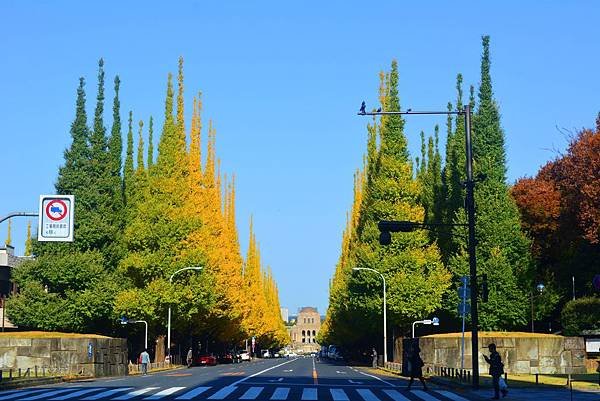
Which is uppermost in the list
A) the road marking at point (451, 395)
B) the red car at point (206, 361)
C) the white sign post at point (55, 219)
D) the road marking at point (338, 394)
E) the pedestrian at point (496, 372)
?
the white sign post at point (55, 219)

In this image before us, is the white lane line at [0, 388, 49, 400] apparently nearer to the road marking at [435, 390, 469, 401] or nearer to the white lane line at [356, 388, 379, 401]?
the white lane line at [356, 388, 379, 401]

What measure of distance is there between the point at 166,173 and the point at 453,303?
21.6 m

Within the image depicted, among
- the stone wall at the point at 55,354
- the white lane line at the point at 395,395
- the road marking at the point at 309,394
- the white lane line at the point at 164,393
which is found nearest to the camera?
the road marking at the point at 309,394

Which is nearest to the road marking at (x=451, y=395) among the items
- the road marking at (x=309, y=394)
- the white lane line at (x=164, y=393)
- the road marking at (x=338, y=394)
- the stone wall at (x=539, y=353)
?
the road marking at (x=338, y=394)

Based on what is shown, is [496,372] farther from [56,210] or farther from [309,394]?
[56,210]

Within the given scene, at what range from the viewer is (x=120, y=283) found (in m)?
56.3

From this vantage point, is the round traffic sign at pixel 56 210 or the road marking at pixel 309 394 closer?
the road marking at pixel 309 394

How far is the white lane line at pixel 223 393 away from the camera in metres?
23.1

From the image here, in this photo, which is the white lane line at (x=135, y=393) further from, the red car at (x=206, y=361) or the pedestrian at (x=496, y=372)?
the red car at (x=206, y=361)

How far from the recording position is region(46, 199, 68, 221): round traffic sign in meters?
29.3

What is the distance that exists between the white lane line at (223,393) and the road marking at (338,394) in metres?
3.10

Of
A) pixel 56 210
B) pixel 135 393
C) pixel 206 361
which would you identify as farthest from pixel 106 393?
pixel 206 361

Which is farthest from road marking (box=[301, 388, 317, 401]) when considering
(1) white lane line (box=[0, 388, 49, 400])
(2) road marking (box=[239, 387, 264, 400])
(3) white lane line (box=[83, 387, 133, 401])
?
(1) white lane line (box=[0, 388, 49, 400])

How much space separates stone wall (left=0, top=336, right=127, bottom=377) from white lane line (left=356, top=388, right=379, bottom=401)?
16886 mm
